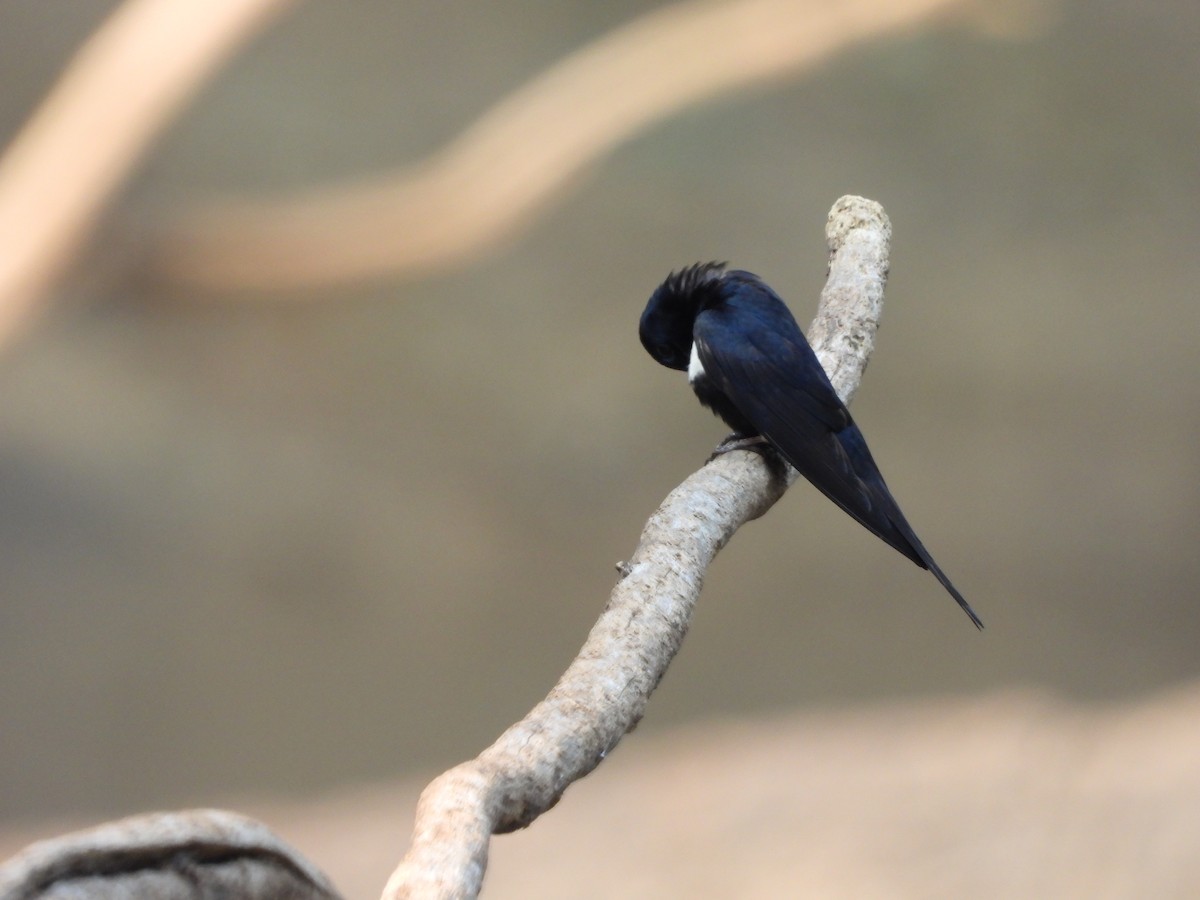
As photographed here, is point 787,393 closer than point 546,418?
Yes

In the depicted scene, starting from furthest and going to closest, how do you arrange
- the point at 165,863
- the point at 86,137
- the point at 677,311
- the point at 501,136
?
the point at 501,136 < the point at 86,137 < the point at 677,311 < the point at 165,863

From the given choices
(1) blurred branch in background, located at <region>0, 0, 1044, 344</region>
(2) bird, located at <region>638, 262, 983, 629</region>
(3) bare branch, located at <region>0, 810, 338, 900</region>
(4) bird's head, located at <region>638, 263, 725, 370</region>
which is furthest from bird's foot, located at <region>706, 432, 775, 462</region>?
(1) blurred branch in background, located at <region>0, 0, 1044, 344</region>

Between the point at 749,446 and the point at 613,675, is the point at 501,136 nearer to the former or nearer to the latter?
the point at 749,446

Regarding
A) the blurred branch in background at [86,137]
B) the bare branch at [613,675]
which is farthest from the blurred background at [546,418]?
the bare branch at [613,675]

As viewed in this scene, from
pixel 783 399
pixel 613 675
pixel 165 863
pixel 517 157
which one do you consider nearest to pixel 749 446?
pixel 783 399

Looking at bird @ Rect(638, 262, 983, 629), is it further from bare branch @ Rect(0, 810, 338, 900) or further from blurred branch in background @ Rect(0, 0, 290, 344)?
blurred branch in background @ Rect(0, 0, 290, 344)
